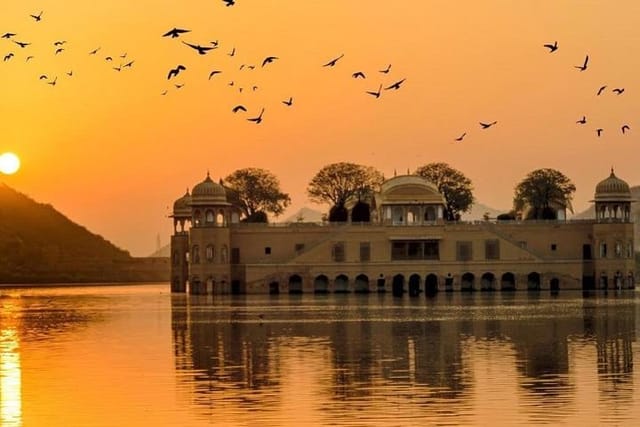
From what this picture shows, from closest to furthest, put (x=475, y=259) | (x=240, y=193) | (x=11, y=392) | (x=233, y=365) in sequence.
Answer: (x=11, y=392) < (x=233, y=365) < (x=475, y=259) < (x=240, y=193)

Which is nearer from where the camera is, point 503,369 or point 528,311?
point 503,369

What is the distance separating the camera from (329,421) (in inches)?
954

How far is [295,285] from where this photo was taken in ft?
313

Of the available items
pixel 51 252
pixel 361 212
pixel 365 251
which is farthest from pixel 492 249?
pixel 51 252

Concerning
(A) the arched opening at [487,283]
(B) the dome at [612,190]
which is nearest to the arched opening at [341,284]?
(A) the arched opening at [487,283]

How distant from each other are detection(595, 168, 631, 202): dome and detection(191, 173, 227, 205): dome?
23420 millimetres

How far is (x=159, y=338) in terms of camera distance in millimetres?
45469

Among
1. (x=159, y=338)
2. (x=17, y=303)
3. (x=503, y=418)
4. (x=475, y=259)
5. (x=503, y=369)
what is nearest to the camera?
(x=503, y=418)

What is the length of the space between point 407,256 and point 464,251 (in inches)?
138

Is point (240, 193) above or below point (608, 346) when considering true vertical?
above

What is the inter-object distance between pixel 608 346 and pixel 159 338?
13.7m

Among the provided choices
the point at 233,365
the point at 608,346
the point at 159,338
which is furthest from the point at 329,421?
the point at 159,338

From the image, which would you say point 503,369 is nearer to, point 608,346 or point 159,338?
point 608,346

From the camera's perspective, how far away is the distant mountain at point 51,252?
154125 millimetres
